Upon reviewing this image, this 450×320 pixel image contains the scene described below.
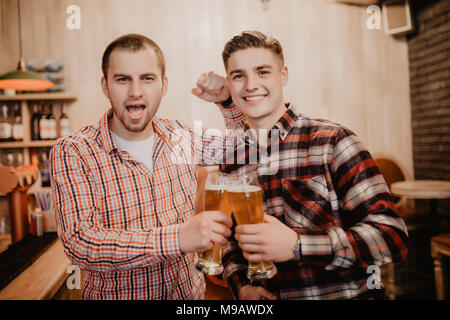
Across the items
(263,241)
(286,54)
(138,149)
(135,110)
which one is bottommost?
(263,241)

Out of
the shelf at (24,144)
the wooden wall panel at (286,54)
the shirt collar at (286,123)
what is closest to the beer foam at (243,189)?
the shirt collar at (286,123)

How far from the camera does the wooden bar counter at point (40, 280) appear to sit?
1.06 metres

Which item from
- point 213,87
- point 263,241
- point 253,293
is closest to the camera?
point 263,241

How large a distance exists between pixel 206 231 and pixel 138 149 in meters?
0.49

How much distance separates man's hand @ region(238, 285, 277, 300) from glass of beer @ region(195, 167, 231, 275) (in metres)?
0.17

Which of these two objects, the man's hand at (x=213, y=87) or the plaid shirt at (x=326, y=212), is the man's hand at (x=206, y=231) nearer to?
the plaid shirt at (x=326, y=212)

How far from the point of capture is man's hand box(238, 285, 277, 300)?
0.93m

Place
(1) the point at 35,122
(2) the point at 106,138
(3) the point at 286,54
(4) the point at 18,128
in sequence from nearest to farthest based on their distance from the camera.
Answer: (2) the point at 106,138, (3) the point at 286,54, (4) the point at 18,128, (1) the point at 35,122

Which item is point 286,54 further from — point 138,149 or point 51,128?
point 51,128

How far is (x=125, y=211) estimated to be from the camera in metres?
1.01

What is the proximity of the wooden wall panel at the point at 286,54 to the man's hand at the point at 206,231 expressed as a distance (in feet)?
2.48

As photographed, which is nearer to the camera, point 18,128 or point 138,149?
point 138,149

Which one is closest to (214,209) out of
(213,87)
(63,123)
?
(213,87)

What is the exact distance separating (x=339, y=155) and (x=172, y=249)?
1.91ft
